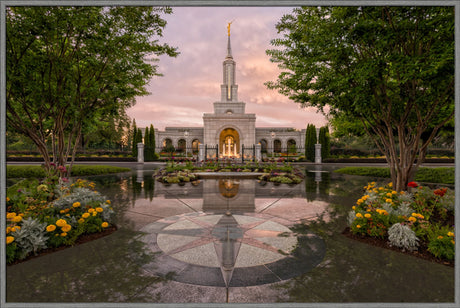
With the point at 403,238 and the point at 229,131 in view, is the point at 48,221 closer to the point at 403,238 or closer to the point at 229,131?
the point at 403,238

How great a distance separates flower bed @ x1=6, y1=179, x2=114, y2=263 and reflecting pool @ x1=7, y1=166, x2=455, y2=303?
275 mm

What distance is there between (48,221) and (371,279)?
5.42 m

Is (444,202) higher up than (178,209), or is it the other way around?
(444,202)

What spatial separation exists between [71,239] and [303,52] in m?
7.51

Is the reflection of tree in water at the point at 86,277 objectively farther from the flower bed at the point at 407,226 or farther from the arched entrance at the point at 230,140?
the arched entrance at the point at 230,140

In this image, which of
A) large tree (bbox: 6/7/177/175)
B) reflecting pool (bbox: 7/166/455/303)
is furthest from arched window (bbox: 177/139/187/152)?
reflecting pool (bbox: 7/166/455/303)

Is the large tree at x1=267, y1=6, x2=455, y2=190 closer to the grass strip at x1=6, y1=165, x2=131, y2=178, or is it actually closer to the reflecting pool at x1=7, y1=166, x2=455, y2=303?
the reflecting pool at x1=7, y1=166, x2=455, y2=303

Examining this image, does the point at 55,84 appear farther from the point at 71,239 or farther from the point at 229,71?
the point at 229,71

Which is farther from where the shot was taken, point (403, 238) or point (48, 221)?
point (48, 221)

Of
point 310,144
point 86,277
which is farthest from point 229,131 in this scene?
point 86,277

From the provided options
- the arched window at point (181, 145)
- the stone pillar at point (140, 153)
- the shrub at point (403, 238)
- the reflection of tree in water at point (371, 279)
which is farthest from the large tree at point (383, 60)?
the arched window at point (181, 145)

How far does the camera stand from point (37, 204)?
4812mm

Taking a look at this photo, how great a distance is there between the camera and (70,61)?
18.5ft

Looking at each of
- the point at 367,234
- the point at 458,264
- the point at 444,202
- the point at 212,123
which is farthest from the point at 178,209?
the point at 212,123
